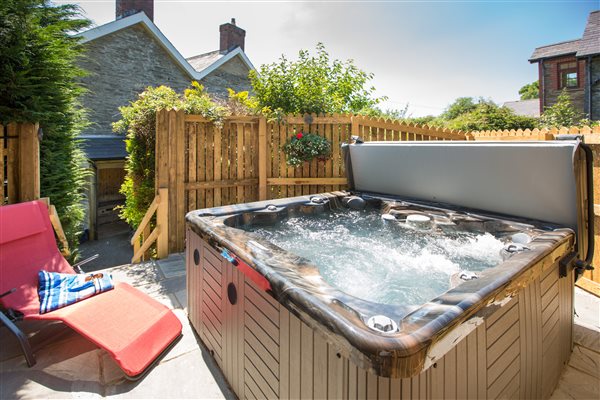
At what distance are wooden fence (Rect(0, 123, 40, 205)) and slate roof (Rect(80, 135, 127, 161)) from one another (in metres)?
4.74

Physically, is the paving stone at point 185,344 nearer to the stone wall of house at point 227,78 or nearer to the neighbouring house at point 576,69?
the stone wall of house at point 227,78

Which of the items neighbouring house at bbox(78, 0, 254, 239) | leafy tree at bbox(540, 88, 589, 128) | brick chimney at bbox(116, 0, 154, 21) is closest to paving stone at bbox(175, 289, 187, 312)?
neighbouring house at bbox(78, 0, 254, 239)

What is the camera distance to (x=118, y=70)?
852cm

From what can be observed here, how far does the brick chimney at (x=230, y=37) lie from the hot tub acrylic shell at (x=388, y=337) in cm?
1096

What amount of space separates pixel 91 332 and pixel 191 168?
2.56 meters

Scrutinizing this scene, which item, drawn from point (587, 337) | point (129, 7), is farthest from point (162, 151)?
point (129, 7)

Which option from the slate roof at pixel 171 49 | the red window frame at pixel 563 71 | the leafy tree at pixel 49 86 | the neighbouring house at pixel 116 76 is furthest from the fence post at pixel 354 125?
Result: the red window frame at pixel 563 71

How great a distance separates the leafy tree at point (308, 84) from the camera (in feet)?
17.2

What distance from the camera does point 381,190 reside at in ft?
10.5

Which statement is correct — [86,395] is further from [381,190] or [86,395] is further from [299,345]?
[381,190]

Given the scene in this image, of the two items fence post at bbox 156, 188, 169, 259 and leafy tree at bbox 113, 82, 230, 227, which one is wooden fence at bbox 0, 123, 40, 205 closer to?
fence post at bbox 156, 188, 169, 259

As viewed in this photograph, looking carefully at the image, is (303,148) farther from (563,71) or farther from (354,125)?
(563,71)

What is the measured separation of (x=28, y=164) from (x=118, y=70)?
23.0ft

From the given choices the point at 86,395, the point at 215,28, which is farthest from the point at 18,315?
the point at 215,28
